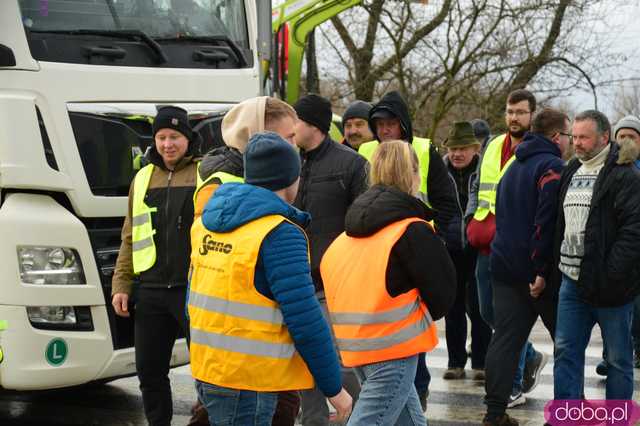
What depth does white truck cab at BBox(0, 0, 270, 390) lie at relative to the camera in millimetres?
5254

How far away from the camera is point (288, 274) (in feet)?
11.2

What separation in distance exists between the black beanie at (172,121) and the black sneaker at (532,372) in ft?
9.79

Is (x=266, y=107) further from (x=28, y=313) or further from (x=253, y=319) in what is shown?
(x=28, y=313)

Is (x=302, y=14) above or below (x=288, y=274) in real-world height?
above

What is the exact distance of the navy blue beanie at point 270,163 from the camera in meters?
3.56

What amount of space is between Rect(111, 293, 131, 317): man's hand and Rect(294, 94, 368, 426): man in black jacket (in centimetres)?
101

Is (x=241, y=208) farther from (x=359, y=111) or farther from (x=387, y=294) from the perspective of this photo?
(x=359, y=111)

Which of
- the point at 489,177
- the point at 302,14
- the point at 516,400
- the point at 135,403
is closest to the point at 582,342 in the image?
the point at 516,400

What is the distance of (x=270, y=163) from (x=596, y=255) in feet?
8.05

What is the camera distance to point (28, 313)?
524 cm

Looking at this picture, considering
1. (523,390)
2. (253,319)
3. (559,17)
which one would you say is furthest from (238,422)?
(559,17)

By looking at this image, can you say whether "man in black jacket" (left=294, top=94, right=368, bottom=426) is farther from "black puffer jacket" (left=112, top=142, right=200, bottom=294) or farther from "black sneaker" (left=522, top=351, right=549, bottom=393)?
"black sneaker" (left=522, top=351, right=549, bottom=393)

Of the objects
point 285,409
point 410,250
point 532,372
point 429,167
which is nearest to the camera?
point 285,409

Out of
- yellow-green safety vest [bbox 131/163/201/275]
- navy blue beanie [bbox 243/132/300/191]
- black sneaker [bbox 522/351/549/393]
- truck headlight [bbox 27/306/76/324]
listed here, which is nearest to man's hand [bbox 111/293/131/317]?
yellow-green safety vest [bbox 131/163/201/275]
